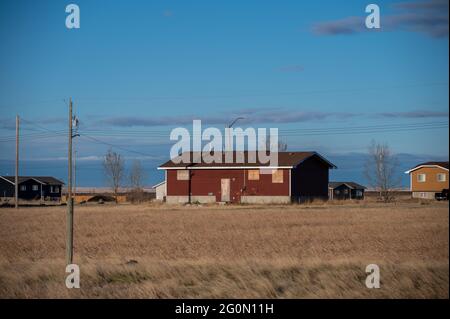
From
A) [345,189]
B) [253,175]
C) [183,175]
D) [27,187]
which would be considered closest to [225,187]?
[253,175]

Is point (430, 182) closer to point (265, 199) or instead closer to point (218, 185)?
point (265, 199)

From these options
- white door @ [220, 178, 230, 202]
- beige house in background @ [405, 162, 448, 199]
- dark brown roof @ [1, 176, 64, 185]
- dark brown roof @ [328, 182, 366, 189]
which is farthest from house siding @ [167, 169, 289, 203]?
dark brown roof @ [1, 176, 64, 185]

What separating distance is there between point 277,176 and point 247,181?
9.50 ft

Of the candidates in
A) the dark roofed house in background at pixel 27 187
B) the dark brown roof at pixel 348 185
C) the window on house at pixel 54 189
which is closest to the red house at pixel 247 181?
the dark brown roof at pixel 348 185

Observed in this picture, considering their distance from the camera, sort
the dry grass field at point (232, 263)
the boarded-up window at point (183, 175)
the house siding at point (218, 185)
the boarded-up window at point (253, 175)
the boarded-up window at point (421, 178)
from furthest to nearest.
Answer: the boarded-up window at point (421, 178), the boarded-up window at point (183, 175), the boarded-up window at point (253, 175), the house siding at point (218, 185), the dry grass field at point (232, 263)

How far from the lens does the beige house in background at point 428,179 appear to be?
259ft

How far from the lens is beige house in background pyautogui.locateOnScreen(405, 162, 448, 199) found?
78938 millimetres

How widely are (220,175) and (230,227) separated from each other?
35.0m

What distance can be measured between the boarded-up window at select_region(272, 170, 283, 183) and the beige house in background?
2556 cm

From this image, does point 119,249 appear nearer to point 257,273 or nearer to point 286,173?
point 257,273

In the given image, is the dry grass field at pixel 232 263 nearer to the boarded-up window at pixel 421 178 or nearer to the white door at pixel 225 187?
the white door at pixel 225 187

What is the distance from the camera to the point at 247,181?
62.8 m

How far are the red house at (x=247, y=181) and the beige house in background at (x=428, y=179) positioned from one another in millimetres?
18063
